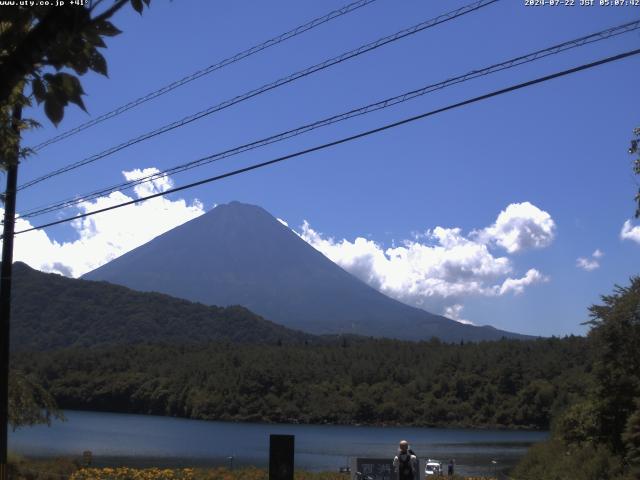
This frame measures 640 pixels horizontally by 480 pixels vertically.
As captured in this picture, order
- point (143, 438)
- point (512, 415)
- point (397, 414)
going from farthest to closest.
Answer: point (397, 414) → point (512, 415) → point (143, 438)

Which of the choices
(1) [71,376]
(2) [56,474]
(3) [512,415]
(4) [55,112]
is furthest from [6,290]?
(1) [71,376]

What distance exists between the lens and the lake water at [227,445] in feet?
167

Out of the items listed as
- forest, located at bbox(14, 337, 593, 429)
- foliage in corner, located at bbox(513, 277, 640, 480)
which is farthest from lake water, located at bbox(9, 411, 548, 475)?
foliage in corner, located at bbox(513, 277, 640, 480)

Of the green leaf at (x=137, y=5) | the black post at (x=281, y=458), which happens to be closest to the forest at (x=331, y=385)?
the black post at (x=281, y=458)

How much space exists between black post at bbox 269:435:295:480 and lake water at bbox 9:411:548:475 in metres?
33.6

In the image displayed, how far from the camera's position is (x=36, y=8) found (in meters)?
3.58

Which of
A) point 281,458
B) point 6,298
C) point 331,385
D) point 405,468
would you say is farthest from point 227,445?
point 281,458

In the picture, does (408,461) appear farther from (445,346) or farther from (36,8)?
Answer: (445,346)

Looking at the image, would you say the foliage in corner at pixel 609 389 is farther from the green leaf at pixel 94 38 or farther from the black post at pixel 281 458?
the green leaf at pixel 94 38

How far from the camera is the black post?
400 inches

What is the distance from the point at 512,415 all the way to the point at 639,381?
346 feet

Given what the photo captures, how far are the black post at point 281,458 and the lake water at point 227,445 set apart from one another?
33.6m

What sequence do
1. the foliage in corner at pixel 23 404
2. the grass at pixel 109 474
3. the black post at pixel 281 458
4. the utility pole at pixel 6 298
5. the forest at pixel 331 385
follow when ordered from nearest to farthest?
the black post at pixel 281 458, the utility pole at pixel 6 298, the foliage in corner at pixel 23 404, the grass at pixel 109 474, the forest at pixel 331 385

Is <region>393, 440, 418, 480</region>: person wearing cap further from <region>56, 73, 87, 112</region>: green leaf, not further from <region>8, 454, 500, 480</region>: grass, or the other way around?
<region>56, 73, 87, 112</region>: green leaf
